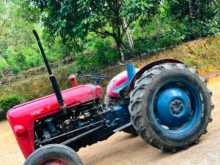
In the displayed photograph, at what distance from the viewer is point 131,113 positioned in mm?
5266

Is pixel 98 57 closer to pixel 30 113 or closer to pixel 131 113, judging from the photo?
pixel 30 113

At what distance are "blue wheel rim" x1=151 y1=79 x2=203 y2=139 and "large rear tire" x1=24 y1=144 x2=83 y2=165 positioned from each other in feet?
3.62

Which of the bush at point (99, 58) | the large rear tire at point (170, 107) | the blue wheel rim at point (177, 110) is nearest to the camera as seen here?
the large rear tire at point (170, 107)

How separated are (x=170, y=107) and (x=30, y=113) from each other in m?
1.76

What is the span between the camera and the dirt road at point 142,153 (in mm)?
4871

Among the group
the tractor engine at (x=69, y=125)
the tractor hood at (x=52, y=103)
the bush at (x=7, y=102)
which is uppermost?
the tractor hood at (x=52, y=103)

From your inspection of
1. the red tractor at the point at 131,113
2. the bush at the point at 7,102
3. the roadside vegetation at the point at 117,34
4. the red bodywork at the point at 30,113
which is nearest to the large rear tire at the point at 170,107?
the red tractor at the point at 131,113

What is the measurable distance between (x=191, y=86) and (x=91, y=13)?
7481 mm

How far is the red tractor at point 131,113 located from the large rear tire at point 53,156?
0.01 m

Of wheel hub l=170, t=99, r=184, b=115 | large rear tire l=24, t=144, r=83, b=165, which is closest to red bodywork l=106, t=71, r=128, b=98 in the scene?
wheel hub l=170, t=99, r=184, b=115

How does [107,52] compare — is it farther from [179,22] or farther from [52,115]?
[52,115]

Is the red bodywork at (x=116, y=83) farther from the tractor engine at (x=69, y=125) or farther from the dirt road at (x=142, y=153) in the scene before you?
the dirt road at (x=142, y=153)

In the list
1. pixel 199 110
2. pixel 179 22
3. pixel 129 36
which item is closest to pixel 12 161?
pixel 199 110

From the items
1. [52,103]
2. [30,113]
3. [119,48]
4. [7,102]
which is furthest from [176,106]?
[7,102]
